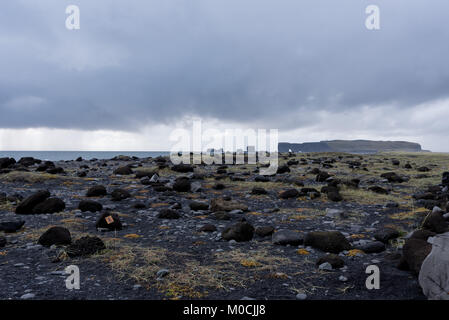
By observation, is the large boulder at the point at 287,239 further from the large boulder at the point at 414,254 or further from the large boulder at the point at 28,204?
the large boulder at the point at 28,204

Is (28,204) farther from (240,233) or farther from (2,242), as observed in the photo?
(240,233)

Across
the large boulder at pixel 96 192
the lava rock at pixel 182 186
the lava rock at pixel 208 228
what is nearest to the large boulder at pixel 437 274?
the lava rock at pixel 208 228

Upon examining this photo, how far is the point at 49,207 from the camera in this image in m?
10.9

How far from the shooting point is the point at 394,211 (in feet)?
37.7

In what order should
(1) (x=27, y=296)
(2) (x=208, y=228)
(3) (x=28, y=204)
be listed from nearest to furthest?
(1) (x=27, y=296) → (2) (x=208, y=228) → (3) (x=28, y=204)

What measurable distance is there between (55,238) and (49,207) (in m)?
4.14

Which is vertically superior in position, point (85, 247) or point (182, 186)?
point (182, 186)

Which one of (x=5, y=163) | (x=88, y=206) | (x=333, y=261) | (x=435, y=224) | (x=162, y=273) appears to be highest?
(x=5, y=163)

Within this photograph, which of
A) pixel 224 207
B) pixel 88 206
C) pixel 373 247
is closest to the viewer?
pixel 373 247

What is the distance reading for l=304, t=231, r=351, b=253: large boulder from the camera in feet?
23.6

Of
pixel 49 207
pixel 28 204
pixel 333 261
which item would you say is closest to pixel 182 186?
pixel 49 207
